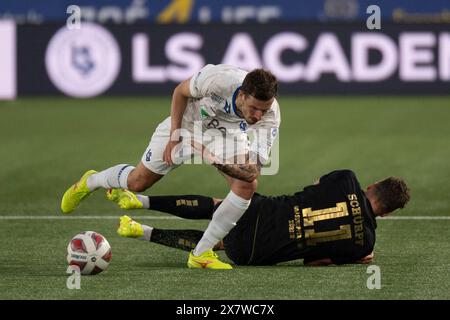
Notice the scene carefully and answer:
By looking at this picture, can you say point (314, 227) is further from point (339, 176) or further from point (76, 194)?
point (76, 194)

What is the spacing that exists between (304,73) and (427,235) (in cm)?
1314

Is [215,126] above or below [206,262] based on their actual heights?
above

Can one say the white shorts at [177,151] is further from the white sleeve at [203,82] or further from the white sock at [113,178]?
the white sleeve at [203,82]

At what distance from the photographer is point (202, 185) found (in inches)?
516

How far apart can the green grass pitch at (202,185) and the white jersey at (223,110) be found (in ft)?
3.33

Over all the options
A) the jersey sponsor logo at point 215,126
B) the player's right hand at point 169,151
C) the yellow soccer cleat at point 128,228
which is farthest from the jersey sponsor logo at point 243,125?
the yellow soccer cleat at point 128,228

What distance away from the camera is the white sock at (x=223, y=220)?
8398 millimetres

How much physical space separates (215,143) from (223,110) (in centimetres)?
44

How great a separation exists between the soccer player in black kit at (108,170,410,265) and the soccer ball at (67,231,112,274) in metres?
0.42

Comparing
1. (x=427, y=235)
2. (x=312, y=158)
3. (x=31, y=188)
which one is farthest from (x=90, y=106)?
(x=427, y=235)

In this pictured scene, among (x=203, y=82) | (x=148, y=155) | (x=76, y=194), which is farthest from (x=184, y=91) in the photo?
(x=76, y=194)

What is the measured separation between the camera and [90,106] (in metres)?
22.5

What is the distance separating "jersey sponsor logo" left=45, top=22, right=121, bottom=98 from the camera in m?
22.3

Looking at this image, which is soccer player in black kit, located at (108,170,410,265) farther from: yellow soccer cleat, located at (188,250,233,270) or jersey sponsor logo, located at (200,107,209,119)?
jersey sponsor logo, located at (200,107,209,119)
